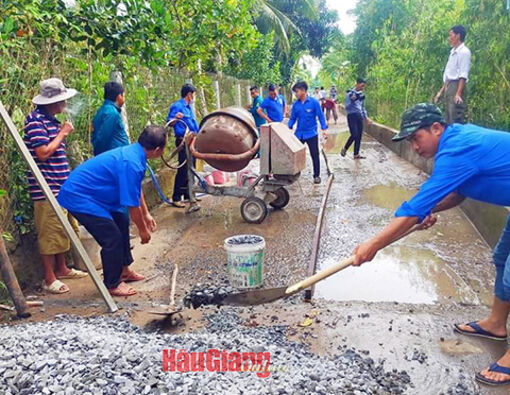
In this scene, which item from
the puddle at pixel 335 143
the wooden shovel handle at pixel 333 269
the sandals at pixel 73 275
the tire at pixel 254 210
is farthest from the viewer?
the puddle at pixel 335 143

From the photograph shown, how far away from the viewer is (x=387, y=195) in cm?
788

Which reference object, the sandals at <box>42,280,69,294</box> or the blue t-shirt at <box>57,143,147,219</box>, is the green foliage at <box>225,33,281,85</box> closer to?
the blue t-shirt at <box>57,143,147,219</box>

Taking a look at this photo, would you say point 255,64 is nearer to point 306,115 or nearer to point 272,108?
point 272,108

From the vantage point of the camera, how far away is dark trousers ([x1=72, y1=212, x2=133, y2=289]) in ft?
13.3

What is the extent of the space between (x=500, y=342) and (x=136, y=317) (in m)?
2.96

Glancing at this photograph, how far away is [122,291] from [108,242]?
21.5 inches

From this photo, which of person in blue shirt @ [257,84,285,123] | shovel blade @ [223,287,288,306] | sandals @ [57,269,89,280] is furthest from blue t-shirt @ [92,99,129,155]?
person in blue shirt @ [257,84,285,123]

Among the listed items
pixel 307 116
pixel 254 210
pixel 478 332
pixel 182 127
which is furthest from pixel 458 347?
pixel 307 116

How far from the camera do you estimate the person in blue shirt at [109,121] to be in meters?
5.23

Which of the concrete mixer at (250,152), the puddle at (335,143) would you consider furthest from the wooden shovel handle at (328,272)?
the puddle at (335,143)

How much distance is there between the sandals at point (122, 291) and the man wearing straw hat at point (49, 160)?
1.73ft

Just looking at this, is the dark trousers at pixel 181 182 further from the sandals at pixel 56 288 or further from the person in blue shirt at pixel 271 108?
the person in blue shirt at pixel 271 108

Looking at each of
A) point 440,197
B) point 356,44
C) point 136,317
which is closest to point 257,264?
point 136,317

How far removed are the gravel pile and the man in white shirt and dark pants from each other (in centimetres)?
565
